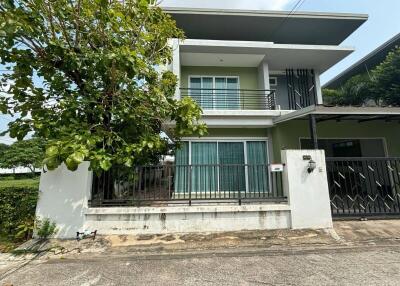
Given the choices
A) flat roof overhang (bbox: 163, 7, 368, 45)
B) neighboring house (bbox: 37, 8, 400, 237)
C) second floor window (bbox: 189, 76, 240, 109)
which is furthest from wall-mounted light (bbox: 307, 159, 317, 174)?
flat roof overhang (bbox: 163, 7, 368, 45)

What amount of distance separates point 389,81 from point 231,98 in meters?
8.98

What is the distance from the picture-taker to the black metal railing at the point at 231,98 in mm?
10570

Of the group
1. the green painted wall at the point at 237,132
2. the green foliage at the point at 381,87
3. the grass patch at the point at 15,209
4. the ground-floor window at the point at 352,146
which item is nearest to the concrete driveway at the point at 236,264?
the grass patch at the point at 15,209

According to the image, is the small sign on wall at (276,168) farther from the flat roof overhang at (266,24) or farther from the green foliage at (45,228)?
the flat roof overhang at (266,24)

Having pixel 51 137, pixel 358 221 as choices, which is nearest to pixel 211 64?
pixel 51 137

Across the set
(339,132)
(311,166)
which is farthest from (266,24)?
(311,166)

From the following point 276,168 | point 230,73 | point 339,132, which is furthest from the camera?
point 230,73

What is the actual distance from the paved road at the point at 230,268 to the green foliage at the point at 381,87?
1050cm

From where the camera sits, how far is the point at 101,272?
4.12 meters

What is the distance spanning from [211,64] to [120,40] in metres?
6.42

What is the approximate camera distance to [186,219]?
19.3 ft

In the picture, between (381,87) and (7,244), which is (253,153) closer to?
(7,244)

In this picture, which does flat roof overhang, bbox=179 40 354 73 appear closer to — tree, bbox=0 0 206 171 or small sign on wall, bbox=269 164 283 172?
tree, bbox=0 0 206 171

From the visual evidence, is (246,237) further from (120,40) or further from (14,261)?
(120,40)
